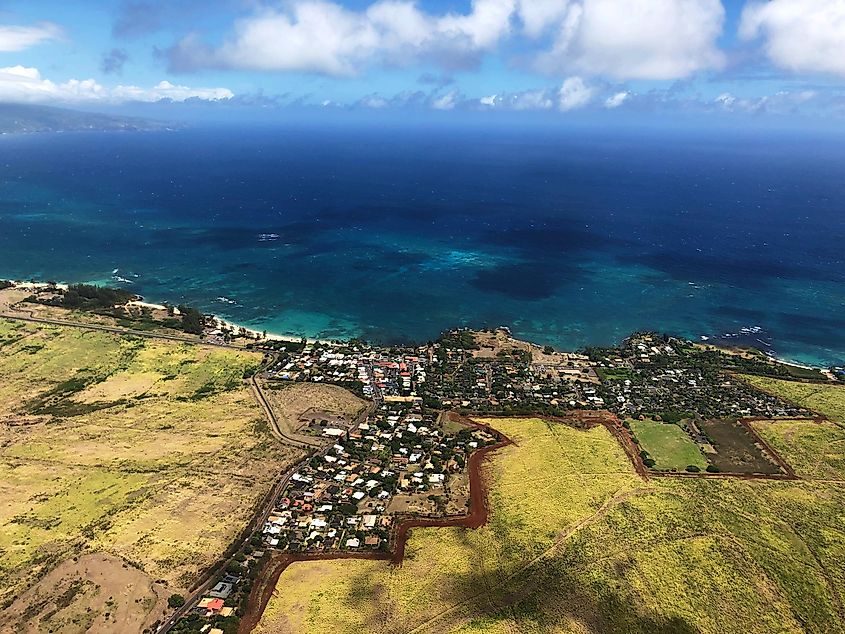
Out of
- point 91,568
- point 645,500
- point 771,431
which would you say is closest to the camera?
point 91,568

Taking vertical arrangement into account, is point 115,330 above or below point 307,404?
above

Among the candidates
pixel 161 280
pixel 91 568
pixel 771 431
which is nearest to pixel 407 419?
pixel 91 568

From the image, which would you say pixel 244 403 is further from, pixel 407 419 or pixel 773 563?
pixel 773 563

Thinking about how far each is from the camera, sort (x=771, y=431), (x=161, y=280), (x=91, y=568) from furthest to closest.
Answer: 1. (x=161, y=280)
2. (x=771, y=431)
3. (x=91, y=568)

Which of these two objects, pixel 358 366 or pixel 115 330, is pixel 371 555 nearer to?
pixel 358 366

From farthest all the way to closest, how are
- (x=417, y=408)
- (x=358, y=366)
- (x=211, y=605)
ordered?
(x=358, y=366)
(x=417, y=408)
(x=211, y=605)

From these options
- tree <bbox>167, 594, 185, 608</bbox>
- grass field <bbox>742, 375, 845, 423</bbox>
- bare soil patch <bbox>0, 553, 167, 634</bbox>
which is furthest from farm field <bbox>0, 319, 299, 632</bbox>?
grass field <bbox>742, 375, 845, 423</bbox>

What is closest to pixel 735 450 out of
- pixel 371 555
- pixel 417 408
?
pixel 417 408
